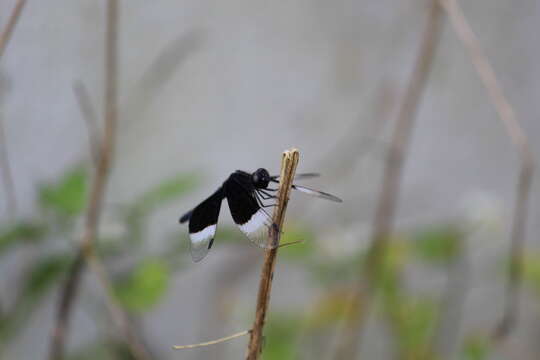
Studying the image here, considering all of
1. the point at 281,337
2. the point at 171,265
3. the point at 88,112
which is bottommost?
the point at 281,337

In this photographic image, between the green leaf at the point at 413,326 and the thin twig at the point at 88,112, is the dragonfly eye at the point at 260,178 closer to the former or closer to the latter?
the thin twig at the point at 88,112

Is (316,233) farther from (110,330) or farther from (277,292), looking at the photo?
(110,330)

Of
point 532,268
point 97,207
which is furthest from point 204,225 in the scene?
point 532,268

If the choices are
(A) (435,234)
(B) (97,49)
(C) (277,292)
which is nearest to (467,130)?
(A) (435,234)

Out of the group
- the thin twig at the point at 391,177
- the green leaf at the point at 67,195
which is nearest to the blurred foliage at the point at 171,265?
the green leaf at the point at 67,195

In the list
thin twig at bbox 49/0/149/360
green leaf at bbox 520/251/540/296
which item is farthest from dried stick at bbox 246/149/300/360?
green leaf at bbox 520/251/540/296

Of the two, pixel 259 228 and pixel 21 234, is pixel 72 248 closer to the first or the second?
pixel 21 234

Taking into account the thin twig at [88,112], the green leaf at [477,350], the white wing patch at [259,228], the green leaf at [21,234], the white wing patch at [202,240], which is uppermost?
the thin twig at [88,112]
